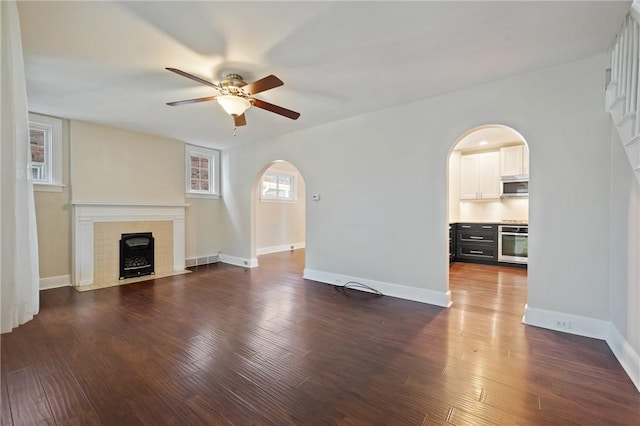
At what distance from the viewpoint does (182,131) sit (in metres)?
4.88

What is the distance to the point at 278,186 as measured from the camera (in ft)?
26.4

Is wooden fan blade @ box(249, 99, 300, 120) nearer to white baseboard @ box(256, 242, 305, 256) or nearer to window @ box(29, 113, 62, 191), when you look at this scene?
window @ box(29, 113, 62, 191)

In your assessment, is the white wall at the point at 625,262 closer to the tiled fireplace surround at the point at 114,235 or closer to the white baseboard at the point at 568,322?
the white baseboard at the point at 568,322

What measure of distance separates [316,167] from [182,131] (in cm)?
255

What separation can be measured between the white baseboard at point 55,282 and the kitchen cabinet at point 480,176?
25.7 feet

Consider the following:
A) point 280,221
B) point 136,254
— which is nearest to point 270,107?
point 136,254

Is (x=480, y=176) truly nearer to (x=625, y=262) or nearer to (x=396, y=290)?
(x=396, y=290)

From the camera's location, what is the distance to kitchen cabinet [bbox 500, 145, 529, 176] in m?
5.45

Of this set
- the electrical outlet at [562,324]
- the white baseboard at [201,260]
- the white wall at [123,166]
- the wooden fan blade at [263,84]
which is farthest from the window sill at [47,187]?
the electrical outlet at [562,324]

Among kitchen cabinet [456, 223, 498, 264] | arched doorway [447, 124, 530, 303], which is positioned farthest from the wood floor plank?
kitchen cabinet [456, 223, 498, 264]

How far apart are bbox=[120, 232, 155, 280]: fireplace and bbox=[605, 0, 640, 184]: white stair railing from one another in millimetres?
6330

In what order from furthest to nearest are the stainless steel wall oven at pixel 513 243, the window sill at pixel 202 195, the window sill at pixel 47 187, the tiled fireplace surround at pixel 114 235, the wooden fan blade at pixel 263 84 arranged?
the window sill at pixel 202 195 → the stainless steel wall oven at pixel 513 243 → the tiled fireplace surround at pixel 114 235 → the window sill at pixel 47 187 → the wooden fan blade at pixel 263 84

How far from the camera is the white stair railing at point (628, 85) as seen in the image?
1.82 metres

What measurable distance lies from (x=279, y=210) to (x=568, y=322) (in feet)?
21.6
